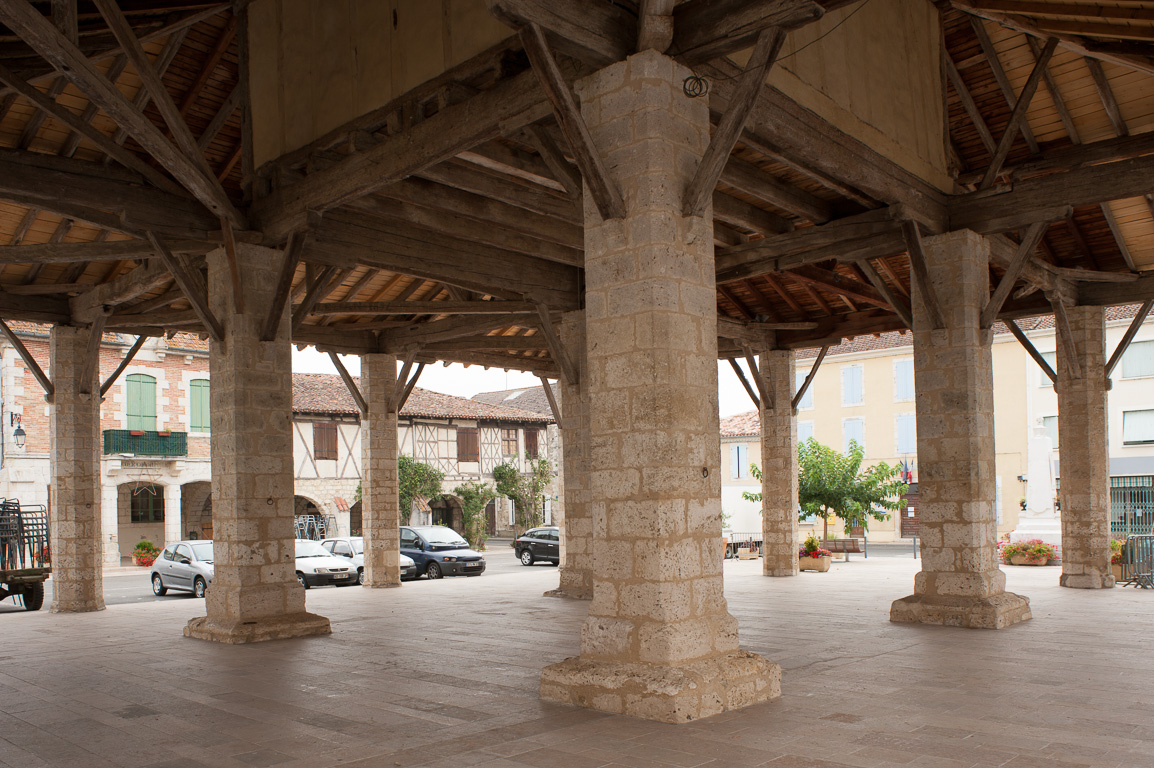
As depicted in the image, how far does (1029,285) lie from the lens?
1241 centimetres

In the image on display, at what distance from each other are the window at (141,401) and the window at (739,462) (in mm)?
19175

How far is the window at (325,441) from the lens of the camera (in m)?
28.0

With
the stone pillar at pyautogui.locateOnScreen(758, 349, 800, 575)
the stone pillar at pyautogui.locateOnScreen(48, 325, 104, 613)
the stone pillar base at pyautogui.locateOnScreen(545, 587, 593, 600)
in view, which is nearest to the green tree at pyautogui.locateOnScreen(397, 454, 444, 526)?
the stone pillar at pyautogui.locateOnScreen(758, 349, 800, 575)

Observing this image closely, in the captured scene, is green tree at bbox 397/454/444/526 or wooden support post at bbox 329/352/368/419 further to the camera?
green tree at bbox 397/454/444/526

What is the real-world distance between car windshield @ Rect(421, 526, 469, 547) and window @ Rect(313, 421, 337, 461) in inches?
358

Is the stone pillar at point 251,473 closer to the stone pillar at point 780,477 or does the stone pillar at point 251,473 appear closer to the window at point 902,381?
the stone pillar at point 780,477

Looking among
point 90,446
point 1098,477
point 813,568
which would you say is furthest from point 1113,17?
point 90,446

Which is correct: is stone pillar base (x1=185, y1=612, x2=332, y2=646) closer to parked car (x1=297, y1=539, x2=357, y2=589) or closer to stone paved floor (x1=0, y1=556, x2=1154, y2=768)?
stone paved floor (x1=0, y1=556, x2=1154, y2=768)

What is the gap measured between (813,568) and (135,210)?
42.3 ft

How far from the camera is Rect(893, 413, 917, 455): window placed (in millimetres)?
30109

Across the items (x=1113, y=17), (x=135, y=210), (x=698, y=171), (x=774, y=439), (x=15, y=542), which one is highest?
(x=1113, y=17)

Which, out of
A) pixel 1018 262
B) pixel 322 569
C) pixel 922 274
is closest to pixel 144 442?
pixel 322 569

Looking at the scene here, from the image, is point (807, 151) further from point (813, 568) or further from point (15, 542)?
point (15, 542)

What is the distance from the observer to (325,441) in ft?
92.5
